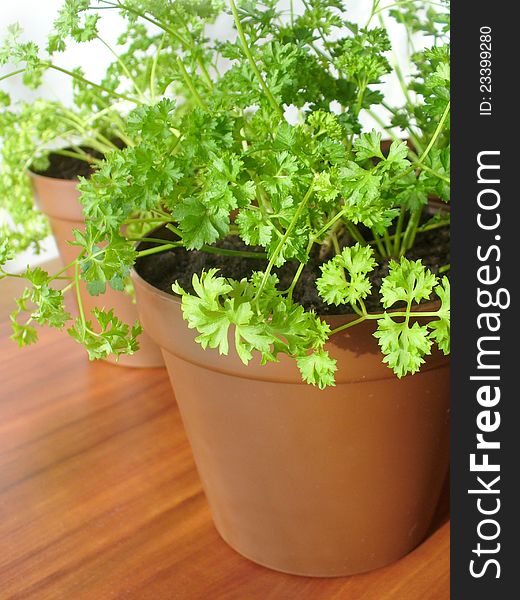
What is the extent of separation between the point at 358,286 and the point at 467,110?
15cm

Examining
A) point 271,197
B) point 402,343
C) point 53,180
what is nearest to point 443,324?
point 402,343

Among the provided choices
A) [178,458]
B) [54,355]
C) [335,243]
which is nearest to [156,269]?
[335,243]

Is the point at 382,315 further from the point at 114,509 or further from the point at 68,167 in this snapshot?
the point at 68,167

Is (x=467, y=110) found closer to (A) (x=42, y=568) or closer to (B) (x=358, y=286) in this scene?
(B) (x=358, y=286)

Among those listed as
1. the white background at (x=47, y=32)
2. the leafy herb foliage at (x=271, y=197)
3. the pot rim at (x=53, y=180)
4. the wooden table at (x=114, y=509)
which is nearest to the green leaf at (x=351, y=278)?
the leafy herb foliage at (x=271, y=197)

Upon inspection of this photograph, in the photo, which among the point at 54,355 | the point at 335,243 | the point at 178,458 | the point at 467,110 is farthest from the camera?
the point at 54,355

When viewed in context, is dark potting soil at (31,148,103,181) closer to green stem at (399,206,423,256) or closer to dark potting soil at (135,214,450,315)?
dark potting soil at (135,214,450,315)

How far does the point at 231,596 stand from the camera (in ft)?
2.61

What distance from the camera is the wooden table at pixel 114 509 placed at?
805mm

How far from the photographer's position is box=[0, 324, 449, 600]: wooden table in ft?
2.64

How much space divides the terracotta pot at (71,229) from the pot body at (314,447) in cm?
37

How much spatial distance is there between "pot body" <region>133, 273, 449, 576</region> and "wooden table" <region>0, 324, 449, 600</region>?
1.2 inches

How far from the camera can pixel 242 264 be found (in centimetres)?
82

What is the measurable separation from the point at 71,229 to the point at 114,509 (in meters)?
0.40
